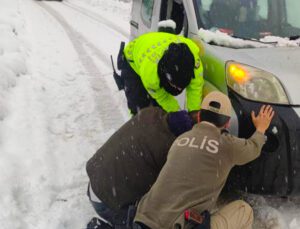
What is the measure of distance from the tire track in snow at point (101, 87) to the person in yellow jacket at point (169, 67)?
1.68 meters

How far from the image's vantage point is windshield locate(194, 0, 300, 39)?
400 cm

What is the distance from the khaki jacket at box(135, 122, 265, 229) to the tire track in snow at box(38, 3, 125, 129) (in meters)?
2.90

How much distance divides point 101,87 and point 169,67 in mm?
4066

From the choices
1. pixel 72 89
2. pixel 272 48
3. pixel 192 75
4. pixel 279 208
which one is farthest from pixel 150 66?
pixel 72 89

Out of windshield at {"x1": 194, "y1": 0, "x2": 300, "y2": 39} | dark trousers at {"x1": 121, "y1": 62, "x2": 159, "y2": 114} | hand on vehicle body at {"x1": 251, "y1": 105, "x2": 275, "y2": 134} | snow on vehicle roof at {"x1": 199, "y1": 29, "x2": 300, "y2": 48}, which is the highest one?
windshield at {"x1": 194, "y1": 0, "x2": 300, "y2": 39}

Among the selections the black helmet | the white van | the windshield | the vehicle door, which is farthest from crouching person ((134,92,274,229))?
the vehicle door

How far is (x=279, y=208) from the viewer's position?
3.51 metres

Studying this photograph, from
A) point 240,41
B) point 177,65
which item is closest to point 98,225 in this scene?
point 177,65

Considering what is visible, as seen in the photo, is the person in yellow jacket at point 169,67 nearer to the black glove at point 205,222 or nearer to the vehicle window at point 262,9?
the vehicle window at point 262,9

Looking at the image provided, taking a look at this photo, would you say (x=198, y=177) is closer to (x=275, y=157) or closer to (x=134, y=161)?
(x=134, y=161)

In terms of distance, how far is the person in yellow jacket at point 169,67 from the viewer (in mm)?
3480

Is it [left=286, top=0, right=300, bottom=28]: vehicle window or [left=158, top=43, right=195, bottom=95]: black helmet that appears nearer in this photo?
[left=158, top=43, right=195, bottom=95]: black helmet

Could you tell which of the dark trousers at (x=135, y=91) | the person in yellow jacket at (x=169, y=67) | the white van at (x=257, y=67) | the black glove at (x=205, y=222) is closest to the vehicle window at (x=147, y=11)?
the white van at (x=257, y=67)

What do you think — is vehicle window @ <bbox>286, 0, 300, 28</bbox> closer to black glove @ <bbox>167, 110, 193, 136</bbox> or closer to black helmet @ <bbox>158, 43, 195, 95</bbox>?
black helmet @ <bbox>158, 43, 195, 95</bbox>
